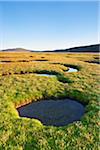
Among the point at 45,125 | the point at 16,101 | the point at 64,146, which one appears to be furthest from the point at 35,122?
the point at 16,101

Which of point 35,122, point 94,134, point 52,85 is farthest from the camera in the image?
point 52,85

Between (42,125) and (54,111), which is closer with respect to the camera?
(42,125)

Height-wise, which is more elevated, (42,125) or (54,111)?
(42,125)

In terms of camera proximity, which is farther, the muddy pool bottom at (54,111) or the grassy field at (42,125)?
the muddy pool bottom at (54,111)

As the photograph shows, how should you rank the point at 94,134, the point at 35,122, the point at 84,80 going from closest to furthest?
the point at 94,134 < the point at 35,122 < the point at 84,80

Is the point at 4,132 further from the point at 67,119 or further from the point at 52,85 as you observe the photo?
the point at 52,85

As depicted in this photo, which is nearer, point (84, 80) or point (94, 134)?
point (94, 134)

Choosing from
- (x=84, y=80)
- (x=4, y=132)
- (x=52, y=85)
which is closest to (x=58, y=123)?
(x=4, y=132)

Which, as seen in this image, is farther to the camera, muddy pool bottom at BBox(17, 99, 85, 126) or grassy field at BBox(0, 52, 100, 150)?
muddy pool bottom at BBox(17, 99, 85, 126)
